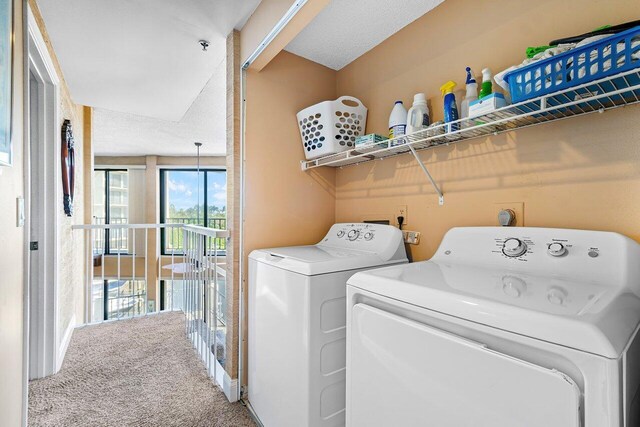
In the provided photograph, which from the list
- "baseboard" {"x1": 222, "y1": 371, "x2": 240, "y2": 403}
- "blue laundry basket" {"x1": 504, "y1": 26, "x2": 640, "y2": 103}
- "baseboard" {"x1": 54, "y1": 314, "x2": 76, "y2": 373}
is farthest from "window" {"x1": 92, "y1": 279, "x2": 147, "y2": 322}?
"blue laundry basket" {"x1": 504, "y1": 26, "x2": 640, "y2": 103}

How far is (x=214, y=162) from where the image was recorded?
705 cm

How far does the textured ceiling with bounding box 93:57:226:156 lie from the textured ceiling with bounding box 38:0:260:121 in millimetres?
294

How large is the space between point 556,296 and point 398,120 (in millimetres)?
1151

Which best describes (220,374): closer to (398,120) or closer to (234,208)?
(234,208)

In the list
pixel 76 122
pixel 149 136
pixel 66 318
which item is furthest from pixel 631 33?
pixel 149 136

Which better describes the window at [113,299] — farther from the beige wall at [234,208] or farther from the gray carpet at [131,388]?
the beige wall at [234,208]

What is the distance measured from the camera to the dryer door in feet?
2.04

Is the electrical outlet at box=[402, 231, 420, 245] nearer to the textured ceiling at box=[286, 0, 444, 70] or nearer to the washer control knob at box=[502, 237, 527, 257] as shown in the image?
the washer control knob at box=[502, 237, 527, 257]

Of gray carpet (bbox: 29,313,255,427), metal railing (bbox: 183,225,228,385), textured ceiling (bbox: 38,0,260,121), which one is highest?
textured ceiling (bbox: 38,0,260,121)

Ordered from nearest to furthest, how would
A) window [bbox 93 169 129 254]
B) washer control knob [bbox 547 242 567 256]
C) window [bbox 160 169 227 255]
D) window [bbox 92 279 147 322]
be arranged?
washer control knob [bbox 547 242 567 256]
window [bbox 92 279 147 322]
window [bbox 93 169 129 254]
window [bbox 160 169 227 255]

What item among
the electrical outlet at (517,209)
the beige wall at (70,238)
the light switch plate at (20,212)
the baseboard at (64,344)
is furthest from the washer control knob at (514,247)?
the baseboard at (64,344)

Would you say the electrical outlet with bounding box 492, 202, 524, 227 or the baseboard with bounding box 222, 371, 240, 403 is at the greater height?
the electrical outlet with bounding box 492, 202, 524, 227

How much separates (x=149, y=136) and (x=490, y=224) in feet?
18.0

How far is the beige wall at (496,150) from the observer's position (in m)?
1.05
